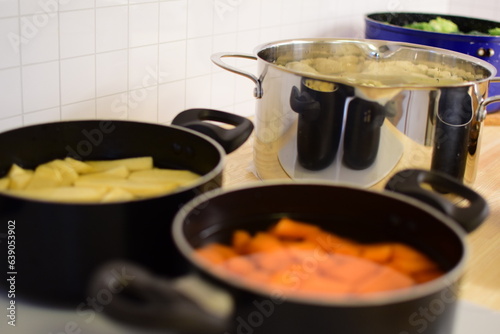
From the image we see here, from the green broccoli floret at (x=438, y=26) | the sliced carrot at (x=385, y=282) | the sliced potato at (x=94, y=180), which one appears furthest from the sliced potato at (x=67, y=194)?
the green broccoli floret at (x=438, y=26)

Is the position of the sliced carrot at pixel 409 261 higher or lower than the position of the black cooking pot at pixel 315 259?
lower

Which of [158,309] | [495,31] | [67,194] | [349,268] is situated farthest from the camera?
[495,31]

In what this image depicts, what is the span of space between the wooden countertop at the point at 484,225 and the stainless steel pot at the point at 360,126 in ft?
0.23

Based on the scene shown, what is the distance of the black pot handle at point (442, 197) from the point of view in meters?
0.75

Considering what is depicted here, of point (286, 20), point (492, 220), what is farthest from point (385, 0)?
point (492, 220)

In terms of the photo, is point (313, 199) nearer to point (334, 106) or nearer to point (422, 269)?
point (422, 269)

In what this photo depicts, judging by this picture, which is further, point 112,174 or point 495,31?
point 495,31

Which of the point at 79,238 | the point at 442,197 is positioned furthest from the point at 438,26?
the point at 79,238

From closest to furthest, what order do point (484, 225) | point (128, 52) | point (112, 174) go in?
point (112, 174) → point (484, 225) → point (128, 52)

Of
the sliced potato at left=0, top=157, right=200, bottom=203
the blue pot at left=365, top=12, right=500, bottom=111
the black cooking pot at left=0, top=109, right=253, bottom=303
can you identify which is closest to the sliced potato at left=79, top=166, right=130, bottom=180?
the sliced potato at left=0, top=157, right=200, bottom=203

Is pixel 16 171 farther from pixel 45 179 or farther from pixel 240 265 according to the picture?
pixel 240 265

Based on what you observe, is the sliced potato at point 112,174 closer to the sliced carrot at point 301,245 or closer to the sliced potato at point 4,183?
the sliced potato at point 4,183

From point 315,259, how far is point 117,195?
253 millimetres

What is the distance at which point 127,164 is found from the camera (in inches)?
35.5
